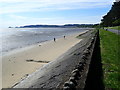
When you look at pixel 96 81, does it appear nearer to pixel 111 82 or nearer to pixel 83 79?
pixel 111 82

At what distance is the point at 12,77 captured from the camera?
13688mm

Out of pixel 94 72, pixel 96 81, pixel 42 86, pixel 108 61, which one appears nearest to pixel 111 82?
pixel 96 81

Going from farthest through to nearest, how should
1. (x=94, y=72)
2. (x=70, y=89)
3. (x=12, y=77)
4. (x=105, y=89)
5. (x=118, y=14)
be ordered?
(x=118, y=14) → (x=12, y=77) → (x=94, y=72) → (x=105, y=89) → (x=70, y=89)

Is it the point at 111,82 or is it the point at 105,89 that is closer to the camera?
the point at 105,89

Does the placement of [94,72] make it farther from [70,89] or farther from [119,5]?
[119,5]

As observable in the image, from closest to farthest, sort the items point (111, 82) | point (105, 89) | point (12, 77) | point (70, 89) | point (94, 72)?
1. point (70, 89)
2. point (105, 89)
3. point (111, 82)
4. point (94, 72)
5. point (12, 77)

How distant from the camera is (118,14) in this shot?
2842 inches

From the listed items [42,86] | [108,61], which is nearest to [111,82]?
[42,86]

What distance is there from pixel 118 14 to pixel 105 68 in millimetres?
65631

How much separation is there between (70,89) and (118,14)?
230 ft

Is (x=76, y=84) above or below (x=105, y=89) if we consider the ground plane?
above

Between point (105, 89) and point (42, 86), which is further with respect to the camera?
point (42, 86)

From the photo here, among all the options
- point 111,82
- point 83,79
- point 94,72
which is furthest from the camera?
point 94,72

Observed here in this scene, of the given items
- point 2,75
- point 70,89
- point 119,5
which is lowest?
point 2,75
